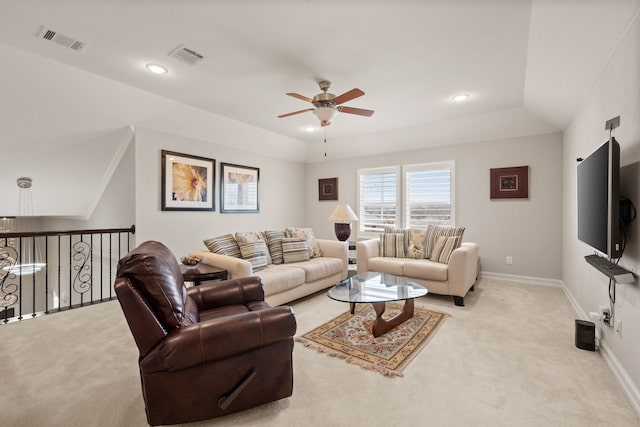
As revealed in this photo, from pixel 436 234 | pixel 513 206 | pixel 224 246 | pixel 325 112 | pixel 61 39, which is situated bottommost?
pixel 224 246

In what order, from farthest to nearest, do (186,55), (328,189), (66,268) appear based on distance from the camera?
1. (328,189)
2. (66,268)
3. (186,55)

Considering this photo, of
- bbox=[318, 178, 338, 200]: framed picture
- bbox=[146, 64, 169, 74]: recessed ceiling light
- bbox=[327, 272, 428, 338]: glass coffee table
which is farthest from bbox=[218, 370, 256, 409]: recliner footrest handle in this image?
bbox=[318, 178, 338, 200]: framed picture

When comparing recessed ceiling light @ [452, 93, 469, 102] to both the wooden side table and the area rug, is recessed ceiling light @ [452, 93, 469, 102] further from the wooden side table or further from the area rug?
the wooden side table

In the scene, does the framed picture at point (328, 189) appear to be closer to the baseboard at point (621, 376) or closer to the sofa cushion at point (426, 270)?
the sofa cushion at point (426, 270)

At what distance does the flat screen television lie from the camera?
182cm

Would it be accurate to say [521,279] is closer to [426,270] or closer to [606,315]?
[426,270]

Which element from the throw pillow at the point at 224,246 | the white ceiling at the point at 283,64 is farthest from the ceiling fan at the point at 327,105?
the throw pillow at the point at 224,246

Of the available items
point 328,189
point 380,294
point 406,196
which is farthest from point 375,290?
point 328,189

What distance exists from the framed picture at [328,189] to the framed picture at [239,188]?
5.12 feet

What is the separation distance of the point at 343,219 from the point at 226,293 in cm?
277

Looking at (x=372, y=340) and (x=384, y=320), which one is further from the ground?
(x=384, y=320)

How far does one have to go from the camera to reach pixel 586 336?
2.44m

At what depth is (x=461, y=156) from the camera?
5.05m

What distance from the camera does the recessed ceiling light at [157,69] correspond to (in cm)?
294
